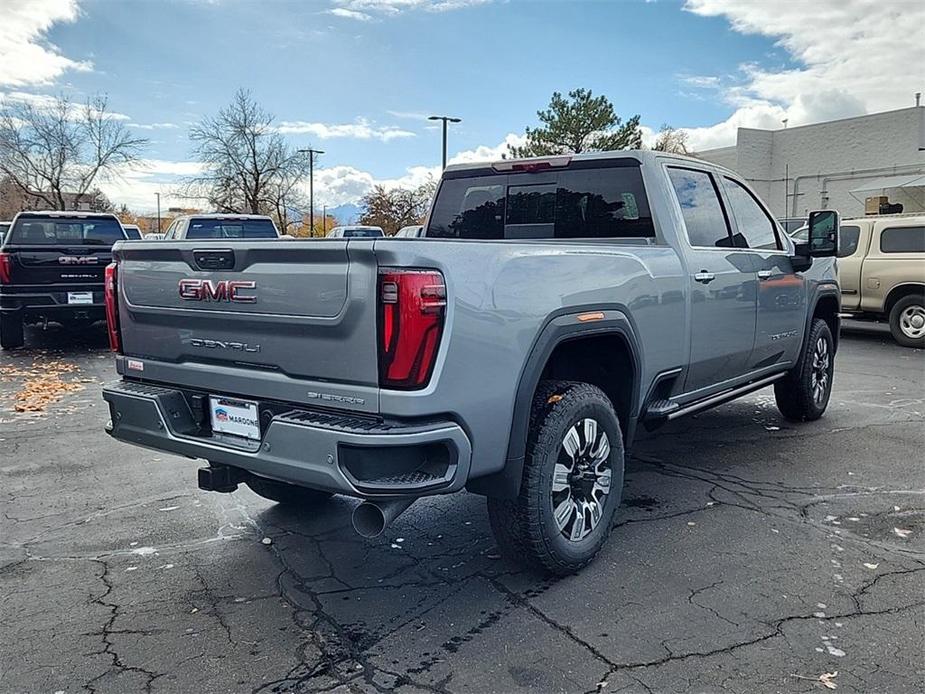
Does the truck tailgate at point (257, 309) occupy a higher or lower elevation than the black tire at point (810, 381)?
higher

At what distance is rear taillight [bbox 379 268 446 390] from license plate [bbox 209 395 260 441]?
0.72 metres

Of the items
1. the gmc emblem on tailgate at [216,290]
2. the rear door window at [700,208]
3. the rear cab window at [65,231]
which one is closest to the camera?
the gmc emblem on tailgate at [216,290]

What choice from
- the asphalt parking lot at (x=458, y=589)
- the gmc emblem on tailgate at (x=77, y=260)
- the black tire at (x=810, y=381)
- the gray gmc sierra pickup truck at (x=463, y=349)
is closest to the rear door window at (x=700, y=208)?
the gray gmc sierra pickup truck at (x=463, y=349)

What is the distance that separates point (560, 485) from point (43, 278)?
30.1ft

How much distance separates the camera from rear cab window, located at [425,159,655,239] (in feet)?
15.2

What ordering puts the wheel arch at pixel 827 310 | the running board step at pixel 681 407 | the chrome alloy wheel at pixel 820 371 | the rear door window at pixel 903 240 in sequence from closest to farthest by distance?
1. the running board step at pixel 681 407
2. the wheel arch at pixel 827 310
3. the chrome alloy wheel at pixel 820 371
4. the rear door window at pixel 903 240

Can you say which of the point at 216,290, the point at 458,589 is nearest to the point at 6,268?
the point at 216,290

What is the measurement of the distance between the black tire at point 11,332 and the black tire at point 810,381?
9.62 metres

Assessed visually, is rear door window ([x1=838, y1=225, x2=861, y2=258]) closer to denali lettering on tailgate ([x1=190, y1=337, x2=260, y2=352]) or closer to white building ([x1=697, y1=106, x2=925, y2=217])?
denali lettering on tailgate ([x1=190, y1=337, x2=260, y2=352])

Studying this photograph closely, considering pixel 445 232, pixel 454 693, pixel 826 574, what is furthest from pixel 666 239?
pixel 454 693

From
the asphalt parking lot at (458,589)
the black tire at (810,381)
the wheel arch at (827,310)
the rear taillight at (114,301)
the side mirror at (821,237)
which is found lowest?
the asphalt parking lot at (458,589)

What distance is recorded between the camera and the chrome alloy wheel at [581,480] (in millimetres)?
3570

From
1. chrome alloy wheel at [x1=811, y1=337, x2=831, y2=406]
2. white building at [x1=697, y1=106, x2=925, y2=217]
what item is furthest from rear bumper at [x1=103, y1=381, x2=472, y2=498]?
white building at [x1=697, y1=106, x2=925, y2=217]

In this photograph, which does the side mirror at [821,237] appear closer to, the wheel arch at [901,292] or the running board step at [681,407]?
the running board step at [681,407]
